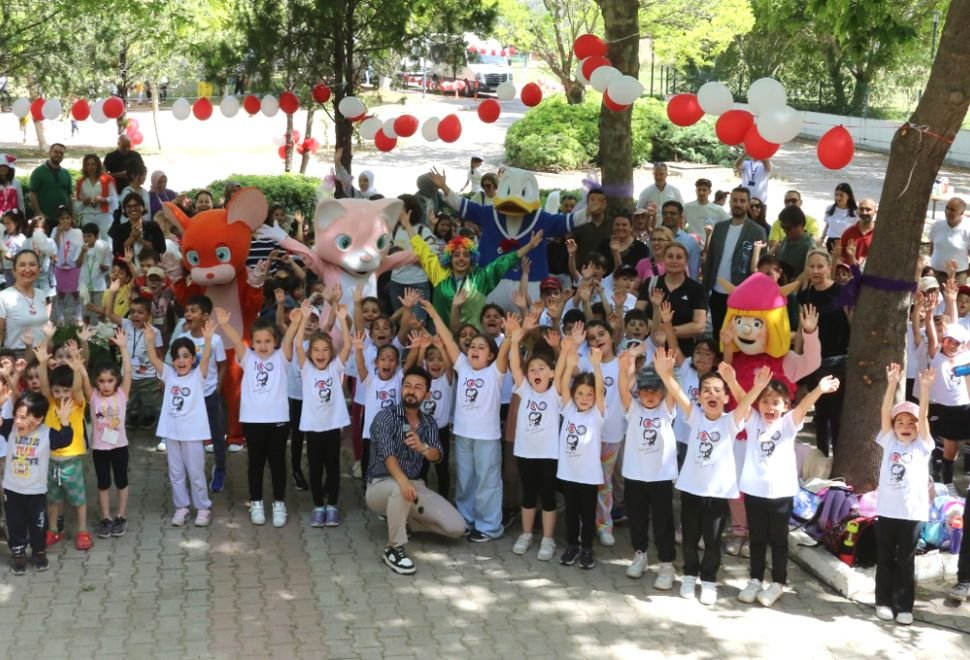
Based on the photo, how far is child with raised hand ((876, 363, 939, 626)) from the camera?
6914 mm

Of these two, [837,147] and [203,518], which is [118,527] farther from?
[837,147]

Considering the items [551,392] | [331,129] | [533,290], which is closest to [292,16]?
[533,290]

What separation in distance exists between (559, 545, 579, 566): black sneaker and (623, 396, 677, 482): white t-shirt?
25.8 inches

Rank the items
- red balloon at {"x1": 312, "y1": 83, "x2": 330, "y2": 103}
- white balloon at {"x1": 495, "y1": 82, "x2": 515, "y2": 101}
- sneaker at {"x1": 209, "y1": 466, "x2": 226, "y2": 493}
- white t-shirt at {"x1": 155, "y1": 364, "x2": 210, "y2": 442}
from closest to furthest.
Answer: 1. white t-shirt at {"x1": 155, "y1": 364, "x2": 210, "y2": 442}
2. sneaker at {"x1": 209, "y1": 466, "x2": 226, "y2": 493}
3. white balloon at {"x1": 495, "y1": 82, "x2": 515, "y2": 101}
4. red balloon at {"x1": 312, "y1": 83, "x2": 330, "y2": 103}

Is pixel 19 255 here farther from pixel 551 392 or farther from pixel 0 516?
pixel 551 392

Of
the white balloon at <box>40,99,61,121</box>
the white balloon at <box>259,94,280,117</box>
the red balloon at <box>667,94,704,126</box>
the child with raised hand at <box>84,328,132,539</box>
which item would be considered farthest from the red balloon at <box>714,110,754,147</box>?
the white balloon at <box>40,99,61,121</box>

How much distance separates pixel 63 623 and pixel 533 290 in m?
4.81

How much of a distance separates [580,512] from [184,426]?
2672 mm

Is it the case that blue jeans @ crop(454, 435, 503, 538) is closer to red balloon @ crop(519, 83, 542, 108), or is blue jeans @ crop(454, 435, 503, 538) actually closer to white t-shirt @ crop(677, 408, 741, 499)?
white t-shirt @ crop(677, 408, 741, 499)

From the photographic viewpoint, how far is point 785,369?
827 cm

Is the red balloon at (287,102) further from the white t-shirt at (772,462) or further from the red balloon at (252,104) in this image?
the white t-shirt at (772,462)

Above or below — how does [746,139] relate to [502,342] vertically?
above

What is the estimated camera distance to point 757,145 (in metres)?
8.84

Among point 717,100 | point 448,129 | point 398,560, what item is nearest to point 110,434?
point 398,560
